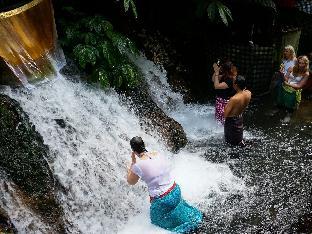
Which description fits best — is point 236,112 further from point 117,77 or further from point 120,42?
point 120,42

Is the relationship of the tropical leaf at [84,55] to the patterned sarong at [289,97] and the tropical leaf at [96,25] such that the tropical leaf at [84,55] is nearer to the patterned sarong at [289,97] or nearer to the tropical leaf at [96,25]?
the tropical leaf at [96,25]

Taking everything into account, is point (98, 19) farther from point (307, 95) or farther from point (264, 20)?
point (307, 95)

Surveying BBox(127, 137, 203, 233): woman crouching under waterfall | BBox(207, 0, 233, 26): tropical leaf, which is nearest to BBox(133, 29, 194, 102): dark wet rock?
BBox(207, 0, 233, 26): tropical leaf

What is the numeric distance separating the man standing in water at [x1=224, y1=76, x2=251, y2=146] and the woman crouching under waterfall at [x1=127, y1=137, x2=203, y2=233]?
1717 millimetres

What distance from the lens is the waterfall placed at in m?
5.60

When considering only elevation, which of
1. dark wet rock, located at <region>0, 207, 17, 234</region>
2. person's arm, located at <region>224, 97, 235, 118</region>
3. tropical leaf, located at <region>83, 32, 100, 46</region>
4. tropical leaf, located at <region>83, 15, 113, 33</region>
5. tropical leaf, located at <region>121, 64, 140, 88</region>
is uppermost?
tropical leaf, located at <region>83, 15, 113, 33</region>

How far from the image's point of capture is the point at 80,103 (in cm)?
658

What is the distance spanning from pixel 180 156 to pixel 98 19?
2.53m

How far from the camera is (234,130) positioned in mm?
6887

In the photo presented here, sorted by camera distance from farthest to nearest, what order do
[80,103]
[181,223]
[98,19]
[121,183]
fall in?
1. [98,19]
2. [80,103]
3. [121,183]
4. [181,223]

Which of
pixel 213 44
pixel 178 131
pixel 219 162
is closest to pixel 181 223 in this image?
pixel 219 162

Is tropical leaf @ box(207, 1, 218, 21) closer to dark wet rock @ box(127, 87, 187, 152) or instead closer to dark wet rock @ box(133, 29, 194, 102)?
dark wet rock @ box(133, 29, 194, 102)

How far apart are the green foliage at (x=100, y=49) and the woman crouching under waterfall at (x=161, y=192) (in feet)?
6.62

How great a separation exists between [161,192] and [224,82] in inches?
106
